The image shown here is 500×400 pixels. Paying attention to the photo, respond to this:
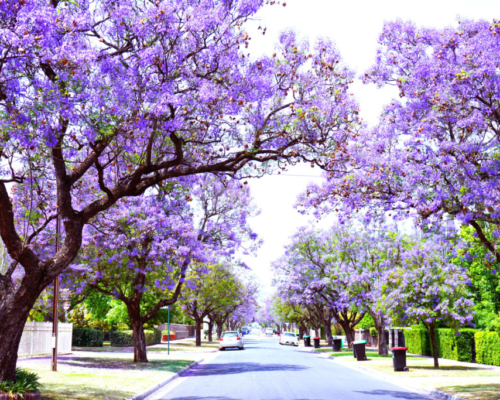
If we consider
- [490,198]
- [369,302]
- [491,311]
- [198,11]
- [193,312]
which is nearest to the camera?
[198,11]

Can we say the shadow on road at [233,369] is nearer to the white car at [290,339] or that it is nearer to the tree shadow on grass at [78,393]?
the tree shadow on grass at [78,393]

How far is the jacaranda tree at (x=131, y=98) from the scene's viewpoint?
37.0ft

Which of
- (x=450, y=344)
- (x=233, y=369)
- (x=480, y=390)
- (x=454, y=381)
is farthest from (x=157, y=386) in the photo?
(x=450, y=344)

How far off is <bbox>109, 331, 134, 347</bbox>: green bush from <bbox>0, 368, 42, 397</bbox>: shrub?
3471 cm

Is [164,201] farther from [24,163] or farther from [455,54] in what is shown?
[455,54]

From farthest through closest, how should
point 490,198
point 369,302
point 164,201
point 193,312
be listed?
point 193,312 < point 369,302 < point 164,201 < point 490,198

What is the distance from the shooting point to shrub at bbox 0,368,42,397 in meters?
11.5

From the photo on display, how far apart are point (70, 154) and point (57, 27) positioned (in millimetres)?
3814

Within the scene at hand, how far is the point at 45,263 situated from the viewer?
12609 millimetres

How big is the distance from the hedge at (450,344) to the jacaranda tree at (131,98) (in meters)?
17.9

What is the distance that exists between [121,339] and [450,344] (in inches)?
1030

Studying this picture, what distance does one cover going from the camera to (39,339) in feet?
102

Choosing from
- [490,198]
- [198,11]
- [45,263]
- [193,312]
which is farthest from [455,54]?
[193,312]

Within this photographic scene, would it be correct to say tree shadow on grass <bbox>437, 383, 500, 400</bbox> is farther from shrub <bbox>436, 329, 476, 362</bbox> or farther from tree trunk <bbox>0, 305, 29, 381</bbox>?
shrub <bbox>436, 329, 476, 362</bbox>
